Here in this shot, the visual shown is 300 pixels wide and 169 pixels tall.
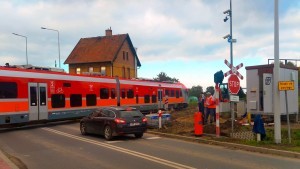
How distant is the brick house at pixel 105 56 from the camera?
63219 millimetres

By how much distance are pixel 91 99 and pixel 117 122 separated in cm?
1207

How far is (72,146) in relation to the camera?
50.9 feet

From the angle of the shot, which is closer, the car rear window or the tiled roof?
the car rear window

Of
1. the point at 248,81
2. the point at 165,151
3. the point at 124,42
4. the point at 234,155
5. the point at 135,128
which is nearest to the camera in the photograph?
the point at 234,155

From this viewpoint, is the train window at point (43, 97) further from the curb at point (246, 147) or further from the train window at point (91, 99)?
the curb at point (246, 147)

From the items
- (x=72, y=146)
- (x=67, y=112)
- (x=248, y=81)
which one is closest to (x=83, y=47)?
(x=67, y=112)

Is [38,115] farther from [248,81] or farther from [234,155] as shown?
[234,155]

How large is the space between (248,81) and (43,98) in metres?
11.9

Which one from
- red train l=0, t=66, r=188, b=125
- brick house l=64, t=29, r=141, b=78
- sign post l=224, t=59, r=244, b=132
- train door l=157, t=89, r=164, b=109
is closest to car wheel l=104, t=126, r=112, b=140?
sign post l=224, t=59, r=244, b=132

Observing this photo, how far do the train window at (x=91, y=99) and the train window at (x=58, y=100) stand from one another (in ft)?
9.21

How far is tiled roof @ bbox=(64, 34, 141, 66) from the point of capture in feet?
209

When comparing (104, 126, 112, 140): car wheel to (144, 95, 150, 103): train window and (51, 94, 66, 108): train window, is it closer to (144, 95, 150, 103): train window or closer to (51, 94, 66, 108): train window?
(51, 94, 66, 108): train window

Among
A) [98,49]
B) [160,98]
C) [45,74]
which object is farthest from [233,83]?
[98,49]

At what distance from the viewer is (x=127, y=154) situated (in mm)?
13203
